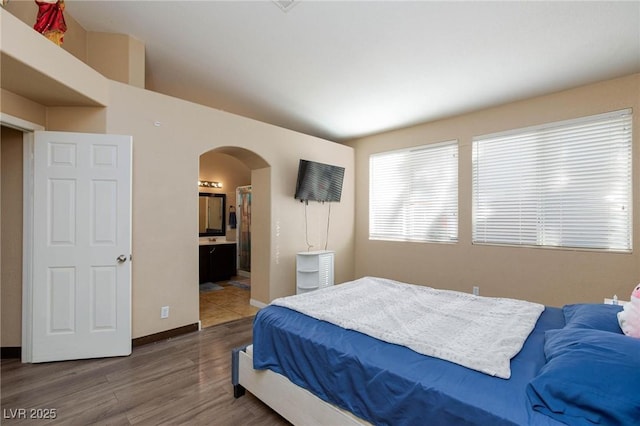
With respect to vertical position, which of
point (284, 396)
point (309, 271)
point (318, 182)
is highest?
point (318, 182)

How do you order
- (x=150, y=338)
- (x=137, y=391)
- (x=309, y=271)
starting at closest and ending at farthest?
1. (x=137, y=391)
2. (x=150, y=338)
3. (x=309, y=271)

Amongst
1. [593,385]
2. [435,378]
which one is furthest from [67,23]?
[593,385]

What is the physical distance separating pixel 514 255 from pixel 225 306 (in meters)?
4.00

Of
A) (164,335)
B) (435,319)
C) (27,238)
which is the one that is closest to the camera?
(435,319)

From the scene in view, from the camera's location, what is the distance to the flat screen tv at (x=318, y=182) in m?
4.35

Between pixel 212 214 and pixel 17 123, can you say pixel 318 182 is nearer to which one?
pixel 212 214

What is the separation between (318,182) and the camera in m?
4.55

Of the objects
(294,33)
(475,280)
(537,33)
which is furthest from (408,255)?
(294,33)

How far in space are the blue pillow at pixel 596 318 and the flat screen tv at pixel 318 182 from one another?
324 centimetres

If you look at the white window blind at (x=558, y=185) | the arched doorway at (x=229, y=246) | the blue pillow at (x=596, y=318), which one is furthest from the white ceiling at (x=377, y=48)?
the blue pillow at (x=596, y=318)

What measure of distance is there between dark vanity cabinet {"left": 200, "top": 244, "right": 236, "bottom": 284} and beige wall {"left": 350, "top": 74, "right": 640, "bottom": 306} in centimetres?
283

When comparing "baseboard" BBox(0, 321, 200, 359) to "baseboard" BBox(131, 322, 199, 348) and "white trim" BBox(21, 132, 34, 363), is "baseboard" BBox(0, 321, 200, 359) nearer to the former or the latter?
"baseboard" BBox(131, 322, 199, 348)

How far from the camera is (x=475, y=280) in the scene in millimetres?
4031

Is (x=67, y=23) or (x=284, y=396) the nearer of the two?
(x=284, y=396)
